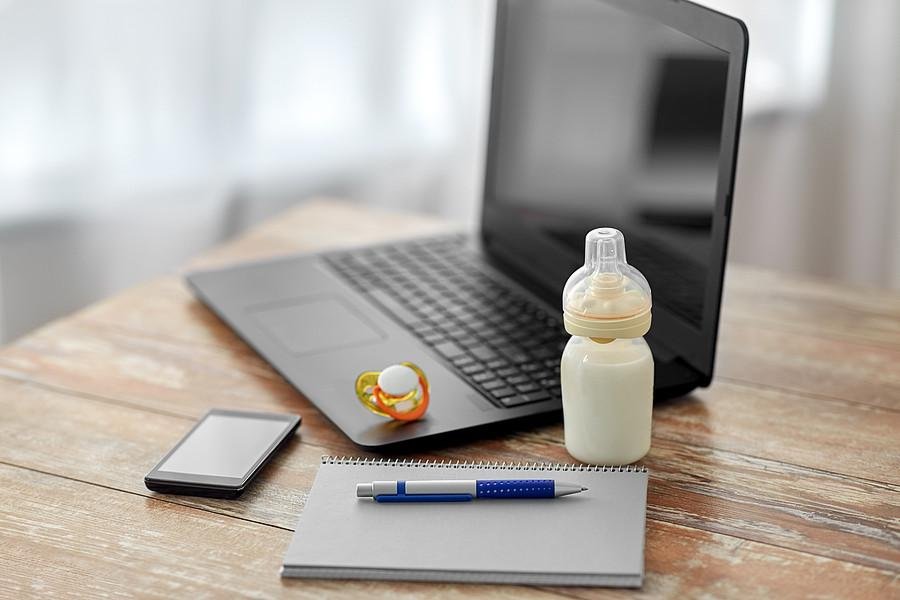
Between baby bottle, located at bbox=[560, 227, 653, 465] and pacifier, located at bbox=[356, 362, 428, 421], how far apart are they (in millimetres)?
108

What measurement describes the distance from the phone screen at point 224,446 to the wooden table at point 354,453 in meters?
0.02

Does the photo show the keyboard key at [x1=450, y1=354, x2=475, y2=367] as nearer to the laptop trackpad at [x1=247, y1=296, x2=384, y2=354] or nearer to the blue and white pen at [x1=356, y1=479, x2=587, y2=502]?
the laptop trackpad at [x1=247, y1=296, x2=384, y2=354]

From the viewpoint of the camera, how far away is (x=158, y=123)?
154 cm

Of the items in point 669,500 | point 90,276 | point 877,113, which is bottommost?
point 90,276

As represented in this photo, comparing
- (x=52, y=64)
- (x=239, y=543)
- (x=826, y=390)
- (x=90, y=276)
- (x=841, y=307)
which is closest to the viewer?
(x=239, y=543)

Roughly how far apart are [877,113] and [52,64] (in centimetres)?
137

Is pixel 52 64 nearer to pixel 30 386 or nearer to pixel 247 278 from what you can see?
pixel 247 278

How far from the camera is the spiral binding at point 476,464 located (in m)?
0.74

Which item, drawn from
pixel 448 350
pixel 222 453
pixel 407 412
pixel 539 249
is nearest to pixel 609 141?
pixel 539 249

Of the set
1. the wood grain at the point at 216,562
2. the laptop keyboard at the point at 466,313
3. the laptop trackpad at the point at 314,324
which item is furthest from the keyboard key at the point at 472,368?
the wood grain at the point at 216,562

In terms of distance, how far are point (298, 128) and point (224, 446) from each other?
100 centimetres

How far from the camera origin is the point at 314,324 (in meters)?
1.00

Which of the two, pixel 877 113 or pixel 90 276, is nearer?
pixel 90 276

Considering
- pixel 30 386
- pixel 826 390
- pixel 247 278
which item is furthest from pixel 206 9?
pixel 826 390
